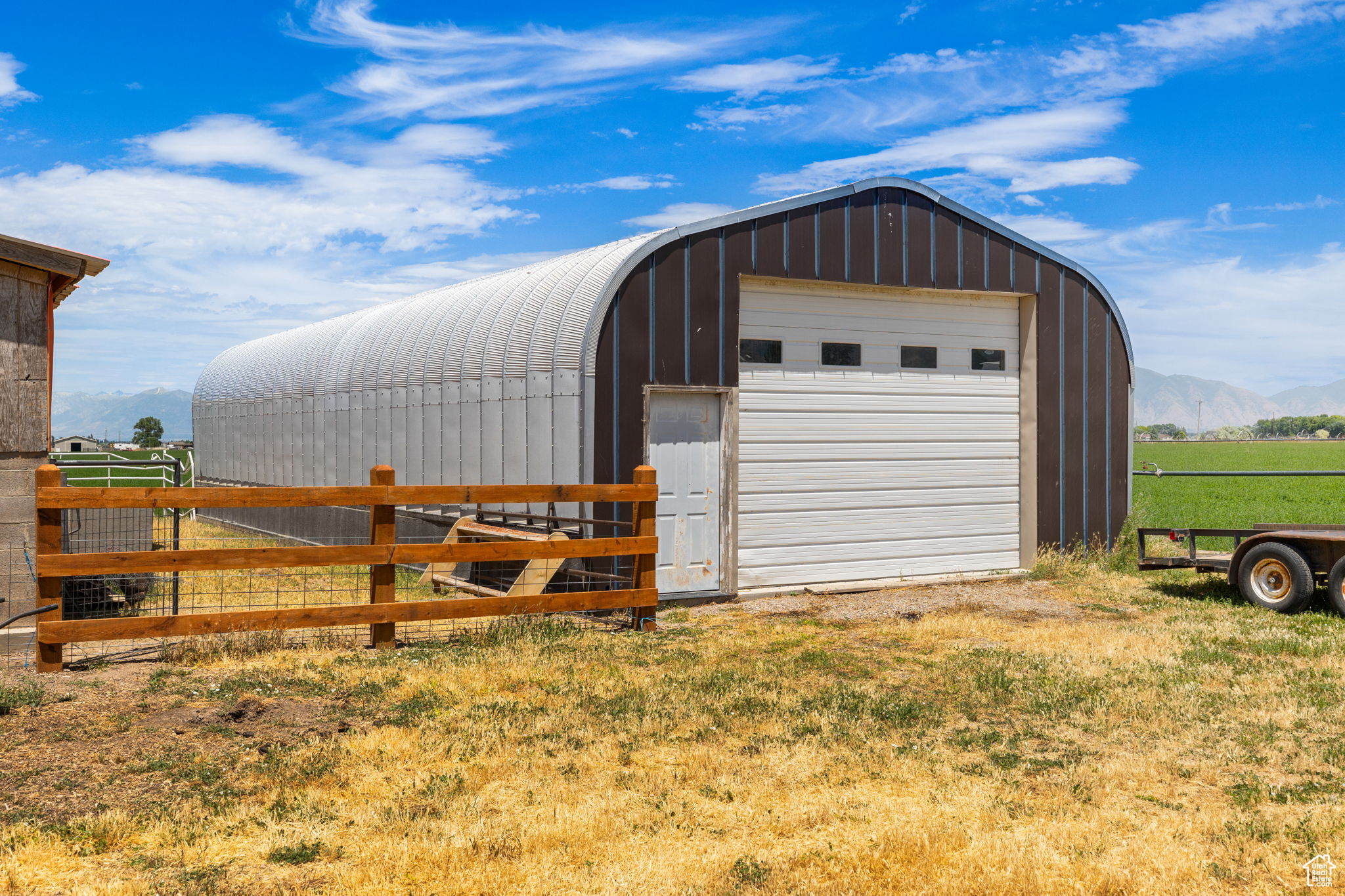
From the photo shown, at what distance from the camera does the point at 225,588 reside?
13297 mm

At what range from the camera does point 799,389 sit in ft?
45.8

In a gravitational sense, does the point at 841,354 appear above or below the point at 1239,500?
above

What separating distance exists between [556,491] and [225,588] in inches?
208

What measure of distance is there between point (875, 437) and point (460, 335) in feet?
18.2

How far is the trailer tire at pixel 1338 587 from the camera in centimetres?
1144

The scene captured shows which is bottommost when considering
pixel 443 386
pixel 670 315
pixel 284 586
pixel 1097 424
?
pixel 284 586

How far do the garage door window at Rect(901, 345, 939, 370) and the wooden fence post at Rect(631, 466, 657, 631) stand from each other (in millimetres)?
5432

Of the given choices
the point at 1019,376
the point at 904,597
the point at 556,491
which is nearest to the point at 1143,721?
the point at 556,491

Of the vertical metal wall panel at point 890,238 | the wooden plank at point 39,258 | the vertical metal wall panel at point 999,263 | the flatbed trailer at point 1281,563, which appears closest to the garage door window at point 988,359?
the vertical metal wall panel at point 999,263

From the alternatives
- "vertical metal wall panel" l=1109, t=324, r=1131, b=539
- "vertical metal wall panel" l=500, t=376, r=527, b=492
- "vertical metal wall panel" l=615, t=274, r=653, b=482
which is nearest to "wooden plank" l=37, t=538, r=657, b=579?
"vertical metal wall panel" l=615, t=274, r=653, b=482

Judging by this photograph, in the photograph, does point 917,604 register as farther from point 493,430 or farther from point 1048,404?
point 493,430

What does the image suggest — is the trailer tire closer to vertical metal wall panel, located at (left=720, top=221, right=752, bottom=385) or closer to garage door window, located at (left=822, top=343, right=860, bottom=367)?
garage door window, located at (left=822, top=343, right=860, bottom=367)

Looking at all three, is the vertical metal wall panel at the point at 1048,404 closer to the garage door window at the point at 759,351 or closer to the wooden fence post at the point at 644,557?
the garage door window at the point at 759,351

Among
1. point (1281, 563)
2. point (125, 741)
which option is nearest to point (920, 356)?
point (1281, 563)
